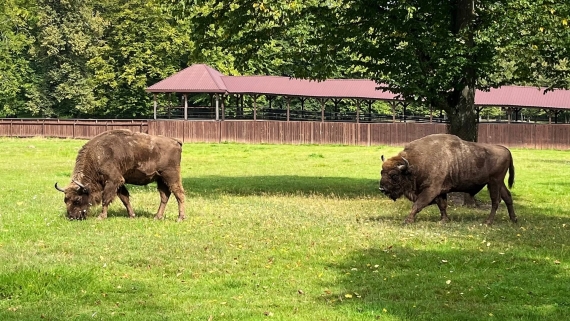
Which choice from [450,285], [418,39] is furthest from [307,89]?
[450,285]

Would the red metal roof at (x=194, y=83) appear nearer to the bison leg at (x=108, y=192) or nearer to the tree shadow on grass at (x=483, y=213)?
the tree shadow on grass at (x=483, y=213)

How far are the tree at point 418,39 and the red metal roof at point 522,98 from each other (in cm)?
3246

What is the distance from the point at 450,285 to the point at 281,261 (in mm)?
2452

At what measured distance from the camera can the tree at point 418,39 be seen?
1667 centimetres

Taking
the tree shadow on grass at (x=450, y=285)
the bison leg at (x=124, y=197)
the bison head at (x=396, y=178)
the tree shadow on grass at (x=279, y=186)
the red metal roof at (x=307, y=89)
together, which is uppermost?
the red metal roof at (x=307, y=89)

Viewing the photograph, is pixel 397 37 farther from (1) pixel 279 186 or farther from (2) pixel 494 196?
(2) pixel 494 196

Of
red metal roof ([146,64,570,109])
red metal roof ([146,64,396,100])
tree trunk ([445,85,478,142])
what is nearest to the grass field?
tree trunk ([445,85,478,142])

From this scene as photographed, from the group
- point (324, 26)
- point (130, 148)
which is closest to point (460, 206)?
point (324, 26)

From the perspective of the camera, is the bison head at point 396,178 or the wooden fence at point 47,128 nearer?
the bison head at point 396,178

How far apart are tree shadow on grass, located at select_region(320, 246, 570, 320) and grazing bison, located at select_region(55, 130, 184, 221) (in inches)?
196

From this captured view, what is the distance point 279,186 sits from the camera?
21281 mm

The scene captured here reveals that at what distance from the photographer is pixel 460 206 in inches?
669

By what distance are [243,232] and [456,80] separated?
341 inches

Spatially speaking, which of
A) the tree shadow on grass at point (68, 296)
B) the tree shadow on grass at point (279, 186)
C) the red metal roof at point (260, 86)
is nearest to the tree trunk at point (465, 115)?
the tree shadow on grass at point (279, 186)
